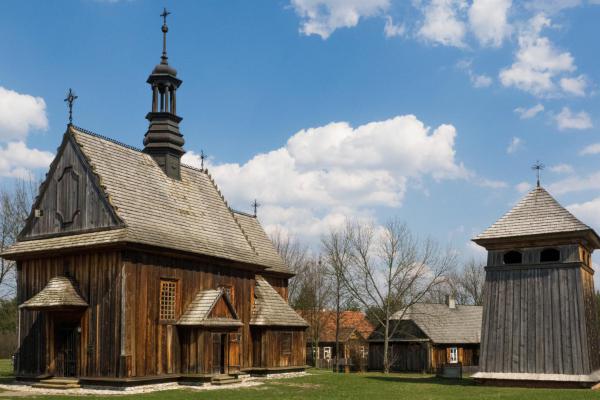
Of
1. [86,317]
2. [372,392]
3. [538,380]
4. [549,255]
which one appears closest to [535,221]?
[549,255]

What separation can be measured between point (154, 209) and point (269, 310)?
899 cm

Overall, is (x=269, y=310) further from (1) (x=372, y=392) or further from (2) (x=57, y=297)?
(2) (x=57, y=297)

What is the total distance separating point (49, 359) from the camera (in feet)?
85.3

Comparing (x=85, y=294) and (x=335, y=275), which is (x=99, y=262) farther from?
(x=335, y=275)

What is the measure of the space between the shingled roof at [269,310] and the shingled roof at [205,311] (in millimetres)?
4207

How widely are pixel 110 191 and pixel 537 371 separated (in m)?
18.1

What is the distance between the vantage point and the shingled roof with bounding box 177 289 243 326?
26.9 metres

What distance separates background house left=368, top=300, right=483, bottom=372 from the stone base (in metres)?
21.0

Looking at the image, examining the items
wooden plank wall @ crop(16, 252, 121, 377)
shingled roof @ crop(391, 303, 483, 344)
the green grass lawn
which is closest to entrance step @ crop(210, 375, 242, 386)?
the green grass lawn

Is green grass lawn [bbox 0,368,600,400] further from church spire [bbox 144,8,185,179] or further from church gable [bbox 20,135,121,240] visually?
church spire [bbox 144,8,185,179]

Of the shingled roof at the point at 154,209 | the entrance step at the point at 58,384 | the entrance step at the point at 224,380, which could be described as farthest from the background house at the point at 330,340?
the entrance step at the point at 58,384

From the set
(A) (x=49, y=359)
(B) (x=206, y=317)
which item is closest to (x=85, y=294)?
(A) (x=49, y=359)

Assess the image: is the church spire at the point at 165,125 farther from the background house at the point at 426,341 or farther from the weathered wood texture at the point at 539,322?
the background house at the point at 426,341

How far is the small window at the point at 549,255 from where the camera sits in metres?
27.5
